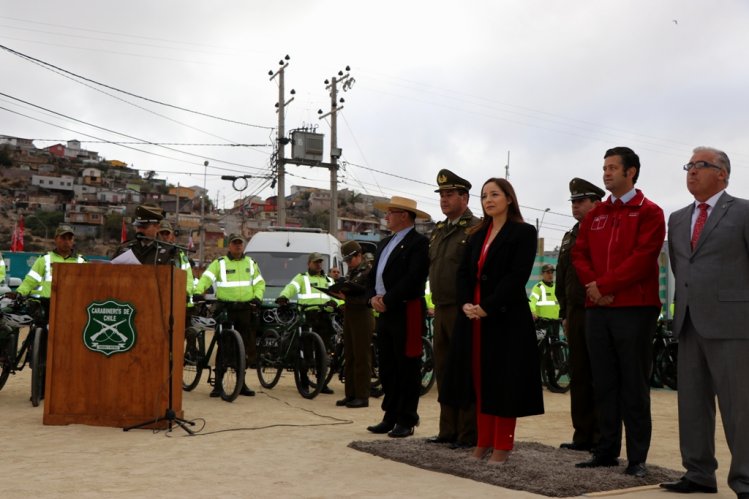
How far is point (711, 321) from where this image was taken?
16.7ft

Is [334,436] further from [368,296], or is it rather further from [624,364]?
[624,364]

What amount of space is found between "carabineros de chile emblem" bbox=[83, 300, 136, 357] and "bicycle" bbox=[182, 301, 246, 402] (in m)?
→ 2.10

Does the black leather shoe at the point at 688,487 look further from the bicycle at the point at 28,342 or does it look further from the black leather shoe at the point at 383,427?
the bicycle at the point at 28,342

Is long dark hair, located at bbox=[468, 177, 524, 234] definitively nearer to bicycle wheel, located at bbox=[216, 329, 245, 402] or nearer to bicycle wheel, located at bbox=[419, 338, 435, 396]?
bicycle wheel, located at bbox=[216, 329, 245, 402]

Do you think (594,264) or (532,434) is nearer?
(594,264)

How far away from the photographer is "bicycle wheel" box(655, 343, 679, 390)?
13977mm

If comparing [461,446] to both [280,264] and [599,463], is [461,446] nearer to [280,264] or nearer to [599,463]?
[599,463]

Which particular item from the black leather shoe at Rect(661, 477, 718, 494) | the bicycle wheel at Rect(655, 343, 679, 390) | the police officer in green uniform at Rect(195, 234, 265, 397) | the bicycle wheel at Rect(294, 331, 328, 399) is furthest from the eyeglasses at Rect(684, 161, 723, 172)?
the bicycle wheel at Rect(655, 343, 679, 390)

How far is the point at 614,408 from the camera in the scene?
575 centimetres

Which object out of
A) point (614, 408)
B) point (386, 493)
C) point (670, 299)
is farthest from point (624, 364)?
point (670, 299)

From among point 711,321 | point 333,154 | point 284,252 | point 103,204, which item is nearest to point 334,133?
point 333,154

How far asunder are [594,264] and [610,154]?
74cm

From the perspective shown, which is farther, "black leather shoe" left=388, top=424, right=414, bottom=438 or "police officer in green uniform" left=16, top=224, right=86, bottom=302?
"police officer in green uniform" left=16, top=224, right=86, bottom=302

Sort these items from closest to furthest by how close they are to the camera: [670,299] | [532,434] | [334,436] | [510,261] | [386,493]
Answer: [386,493] → [510,261] → [334,436] → [532,434] → [670,299]
